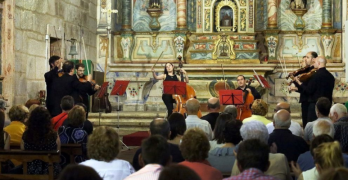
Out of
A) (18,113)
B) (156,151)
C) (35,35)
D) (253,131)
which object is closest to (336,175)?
(156,151)

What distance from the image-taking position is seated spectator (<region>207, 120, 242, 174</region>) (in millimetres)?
5363

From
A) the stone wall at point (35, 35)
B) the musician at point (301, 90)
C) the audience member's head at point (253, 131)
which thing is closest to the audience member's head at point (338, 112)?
the audience member's head at point (253, 131)

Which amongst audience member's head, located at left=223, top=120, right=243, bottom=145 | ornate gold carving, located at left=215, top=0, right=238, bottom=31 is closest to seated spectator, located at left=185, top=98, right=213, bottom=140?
audience member's head, located at left=223, top=120, right=243, bottom=145

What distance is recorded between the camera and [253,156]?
3.73 m

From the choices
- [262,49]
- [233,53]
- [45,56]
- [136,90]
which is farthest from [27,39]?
[262,49]

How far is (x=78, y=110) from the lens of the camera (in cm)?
634

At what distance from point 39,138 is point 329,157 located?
3.00 m

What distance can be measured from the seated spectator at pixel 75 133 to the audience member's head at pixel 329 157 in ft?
9.95

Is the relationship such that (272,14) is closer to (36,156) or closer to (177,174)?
(36,156)

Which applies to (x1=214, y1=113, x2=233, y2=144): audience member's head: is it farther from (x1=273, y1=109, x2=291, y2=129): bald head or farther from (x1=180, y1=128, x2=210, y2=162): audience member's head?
(x1=180, y1=128, x2=210, y2=162): audience member's head

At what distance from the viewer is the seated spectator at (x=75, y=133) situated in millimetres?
6312

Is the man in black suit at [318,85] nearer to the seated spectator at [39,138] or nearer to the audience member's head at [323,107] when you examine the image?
the audience member's head at [323,107]

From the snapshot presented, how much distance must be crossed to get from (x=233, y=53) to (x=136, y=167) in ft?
36.4

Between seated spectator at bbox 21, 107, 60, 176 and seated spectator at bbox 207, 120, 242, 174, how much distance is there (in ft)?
4.93
